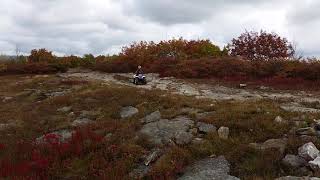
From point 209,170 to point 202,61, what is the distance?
25381mm

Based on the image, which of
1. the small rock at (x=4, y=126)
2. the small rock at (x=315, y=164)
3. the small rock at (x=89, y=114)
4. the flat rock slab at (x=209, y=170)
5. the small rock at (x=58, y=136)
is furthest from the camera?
the small rock at (x=89, y=114)

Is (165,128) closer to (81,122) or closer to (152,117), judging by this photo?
(152,117)

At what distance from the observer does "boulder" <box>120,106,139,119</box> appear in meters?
20.7

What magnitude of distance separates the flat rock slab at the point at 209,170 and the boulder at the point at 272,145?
3.93 feet

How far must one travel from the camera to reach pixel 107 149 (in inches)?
628

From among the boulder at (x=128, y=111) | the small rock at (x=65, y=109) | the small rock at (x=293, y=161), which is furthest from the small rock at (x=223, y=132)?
the small rock at (x=65, y=109)

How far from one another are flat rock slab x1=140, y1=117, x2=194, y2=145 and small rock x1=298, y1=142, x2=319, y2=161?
179 inches

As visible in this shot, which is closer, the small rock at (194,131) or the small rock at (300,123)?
the small rock at (300,123)

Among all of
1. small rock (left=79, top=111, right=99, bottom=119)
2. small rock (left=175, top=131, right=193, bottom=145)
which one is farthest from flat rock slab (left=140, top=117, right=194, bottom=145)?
small rock (left=79, top=111, right=99, bottom=119)

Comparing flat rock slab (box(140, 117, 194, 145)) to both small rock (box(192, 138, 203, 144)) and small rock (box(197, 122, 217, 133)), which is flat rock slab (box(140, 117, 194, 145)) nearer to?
small rock (box(197, 122, 217, 133))

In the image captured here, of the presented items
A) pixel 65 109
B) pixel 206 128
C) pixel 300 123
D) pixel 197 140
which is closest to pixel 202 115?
pixel 206 128

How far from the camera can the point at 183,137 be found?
51.9ft

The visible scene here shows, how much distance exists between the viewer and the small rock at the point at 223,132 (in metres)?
15.6

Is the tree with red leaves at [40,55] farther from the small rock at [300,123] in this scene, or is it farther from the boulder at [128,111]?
the small rock at [300,123]
